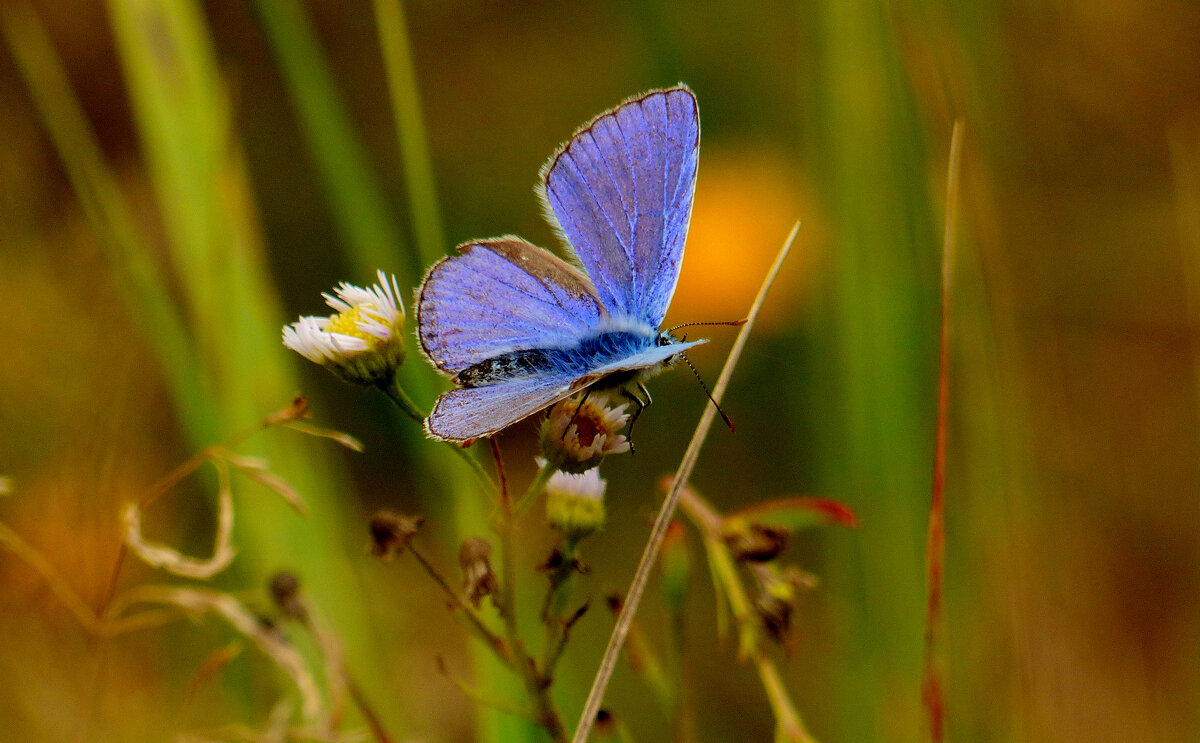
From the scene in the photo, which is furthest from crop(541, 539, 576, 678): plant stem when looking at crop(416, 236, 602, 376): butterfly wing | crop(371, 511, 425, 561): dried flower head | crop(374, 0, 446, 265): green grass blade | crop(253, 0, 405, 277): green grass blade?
crop(253, 0, 405, 277): green grass blade

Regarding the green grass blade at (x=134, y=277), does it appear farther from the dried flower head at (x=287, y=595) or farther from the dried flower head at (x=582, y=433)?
the dried flower head at (x=582, y=433)

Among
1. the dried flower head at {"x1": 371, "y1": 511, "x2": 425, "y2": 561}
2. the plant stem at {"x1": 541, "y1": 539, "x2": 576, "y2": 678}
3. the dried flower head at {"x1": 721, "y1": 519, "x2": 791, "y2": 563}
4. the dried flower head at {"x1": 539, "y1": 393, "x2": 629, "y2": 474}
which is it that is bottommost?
the dried flower head at {"x1": 721, "y1": 519, "x2": 791, "y2": 563}

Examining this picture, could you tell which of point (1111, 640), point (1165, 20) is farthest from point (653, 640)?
point (1165, 20)

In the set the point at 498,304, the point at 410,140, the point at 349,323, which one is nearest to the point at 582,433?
the point at 498,304

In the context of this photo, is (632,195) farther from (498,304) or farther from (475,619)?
(475,619)

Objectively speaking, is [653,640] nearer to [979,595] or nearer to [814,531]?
[814,531]

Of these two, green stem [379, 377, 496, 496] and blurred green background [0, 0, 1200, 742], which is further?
blurred green background [0, 0, 1200, 742]

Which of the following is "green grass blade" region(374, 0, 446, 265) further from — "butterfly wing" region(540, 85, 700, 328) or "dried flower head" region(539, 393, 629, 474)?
"dried flower head" region(539, 393, 629, 474)
